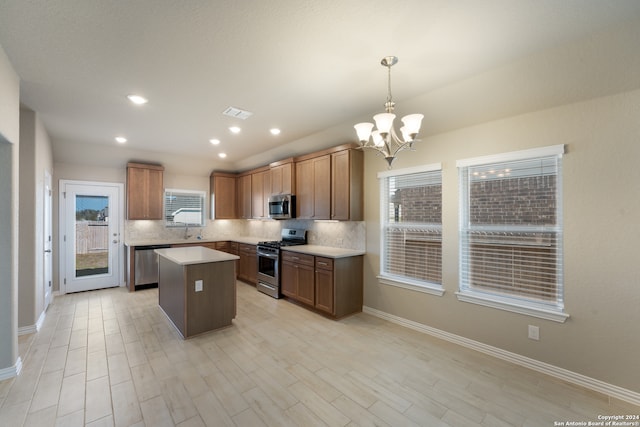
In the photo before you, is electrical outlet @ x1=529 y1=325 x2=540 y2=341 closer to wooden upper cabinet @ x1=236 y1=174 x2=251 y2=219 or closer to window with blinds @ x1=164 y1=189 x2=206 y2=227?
wooden upper cabinet @ x1=236 y1=174 x2=251 y2=219

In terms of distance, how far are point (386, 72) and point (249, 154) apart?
4045 mm

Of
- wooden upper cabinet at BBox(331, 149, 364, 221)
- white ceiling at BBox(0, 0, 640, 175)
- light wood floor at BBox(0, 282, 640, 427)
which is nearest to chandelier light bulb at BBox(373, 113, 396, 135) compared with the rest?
white ceiling at BBox(0, 0, 640, 175)

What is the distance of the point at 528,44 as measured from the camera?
2066 millimetres

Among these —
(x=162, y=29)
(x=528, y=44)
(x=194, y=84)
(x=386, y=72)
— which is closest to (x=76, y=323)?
(x=194, y=84)

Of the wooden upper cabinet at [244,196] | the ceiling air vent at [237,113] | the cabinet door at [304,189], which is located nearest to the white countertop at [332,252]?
the cabinet door at [304,189]

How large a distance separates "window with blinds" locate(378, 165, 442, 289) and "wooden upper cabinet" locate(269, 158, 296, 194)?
1790 mm

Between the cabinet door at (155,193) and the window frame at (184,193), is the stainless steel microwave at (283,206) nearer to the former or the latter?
the window frame at (184,193)

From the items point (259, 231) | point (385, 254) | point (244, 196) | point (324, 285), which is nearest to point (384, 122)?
point (385, 254)

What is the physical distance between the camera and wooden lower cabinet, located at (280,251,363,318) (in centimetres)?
392

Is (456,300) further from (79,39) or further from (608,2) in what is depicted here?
(79,39)

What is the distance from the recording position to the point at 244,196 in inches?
268

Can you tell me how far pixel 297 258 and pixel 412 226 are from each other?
6.14ft

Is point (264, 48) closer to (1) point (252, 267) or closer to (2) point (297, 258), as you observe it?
(2) point (297, 258)

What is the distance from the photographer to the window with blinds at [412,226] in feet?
11.6
